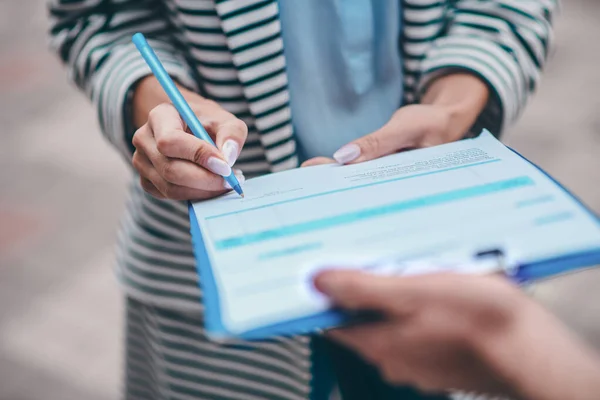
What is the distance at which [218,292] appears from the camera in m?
0.34

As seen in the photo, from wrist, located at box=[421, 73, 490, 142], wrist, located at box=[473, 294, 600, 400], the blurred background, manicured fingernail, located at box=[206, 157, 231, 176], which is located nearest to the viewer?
wrist, located at box=[473, 294, 600, 400]

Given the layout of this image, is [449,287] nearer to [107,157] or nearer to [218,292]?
[218,292]

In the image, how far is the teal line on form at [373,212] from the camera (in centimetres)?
38

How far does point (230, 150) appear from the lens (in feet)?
1.46

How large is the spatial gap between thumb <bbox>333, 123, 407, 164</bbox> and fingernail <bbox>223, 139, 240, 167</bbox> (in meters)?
0.08

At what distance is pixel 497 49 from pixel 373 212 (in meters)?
0.27

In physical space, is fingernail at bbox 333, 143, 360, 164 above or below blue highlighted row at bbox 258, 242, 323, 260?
below

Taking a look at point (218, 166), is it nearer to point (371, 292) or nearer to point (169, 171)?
point (169, 171)

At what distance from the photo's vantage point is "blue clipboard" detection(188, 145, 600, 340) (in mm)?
314

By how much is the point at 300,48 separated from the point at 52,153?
1550 millimetres

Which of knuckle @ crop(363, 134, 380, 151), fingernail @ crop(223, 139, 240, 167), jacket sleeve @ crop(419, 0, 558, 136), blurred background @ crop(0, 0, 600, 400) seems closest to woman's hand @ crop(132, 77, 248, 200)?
fingernail @ crop(223, 139, 240, 167)

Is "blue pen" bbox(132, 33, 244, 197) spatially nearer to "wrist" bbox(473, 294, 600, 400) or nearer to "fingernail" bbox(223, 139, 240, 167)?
"fingernail" bbox(223, 139, 240, 167)

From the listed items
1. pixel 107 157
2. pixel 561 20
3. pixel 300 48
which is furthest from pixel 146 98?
pixel 561 20

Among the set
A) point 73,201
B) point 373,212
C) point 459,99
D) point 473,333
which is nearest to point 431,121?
point 459,99
